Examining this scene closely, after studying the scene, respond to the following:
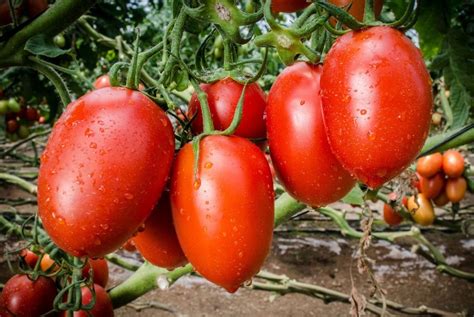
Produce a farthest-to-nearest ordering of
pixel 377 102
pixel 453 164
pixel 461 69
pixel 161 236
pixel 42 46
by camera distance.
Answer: pixel 453 164
pixel 461 69
pixel 42 46
pixel 161 236
pixel 377 102

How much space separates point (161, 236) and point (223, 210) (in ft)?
0.34

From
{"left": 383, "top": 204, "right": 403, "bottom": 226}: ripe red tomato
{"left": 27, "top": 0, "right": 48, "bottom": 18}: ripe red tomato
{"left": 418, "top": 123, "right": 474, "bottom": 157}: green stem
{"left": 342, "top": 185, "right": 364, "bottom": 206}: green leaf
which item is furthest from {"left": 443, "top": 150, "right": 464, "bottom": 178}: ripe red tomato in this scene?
{"left": 27, "top": 0, "right": 48, "bottom": 18}: ripe red tomato

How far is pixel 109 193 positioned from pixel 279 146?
0.56 feet

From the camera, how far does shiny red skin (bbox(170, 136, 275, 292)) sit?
51 centimetres

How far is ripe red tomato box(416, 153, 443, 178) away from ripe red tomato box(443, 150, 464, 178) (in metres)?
0.03

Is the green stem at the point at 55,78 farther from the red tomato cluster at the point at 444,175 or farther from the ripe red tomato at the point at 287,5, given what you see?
the red tomato cluster at the point at 444,175

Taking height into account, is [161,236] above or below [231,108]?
below

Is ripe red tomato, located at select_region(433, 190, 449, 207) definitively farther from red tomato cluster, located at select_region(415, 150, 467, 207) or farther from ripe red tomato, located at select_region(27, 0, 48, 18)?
ripe red tomato, located at select_region(27, 0, 48, 18)

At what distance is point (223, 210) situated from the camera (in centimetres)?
51

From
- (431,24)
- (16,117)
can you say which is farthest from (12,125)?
(431,24)

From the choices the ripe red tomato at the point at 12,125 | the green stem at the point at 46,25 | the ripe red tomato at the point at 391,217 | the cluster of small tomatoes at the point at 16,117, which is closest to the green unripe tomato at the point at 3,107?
the cluster of small tomatoes at the point at 16,117

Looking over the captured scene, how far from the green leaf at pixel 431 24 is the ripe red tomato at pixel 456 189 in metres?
1.66

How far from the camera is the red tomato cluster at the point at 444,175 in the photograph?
2.37 m

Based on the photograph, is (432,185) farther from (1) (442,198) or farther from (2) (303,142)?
(2) (303,142)
